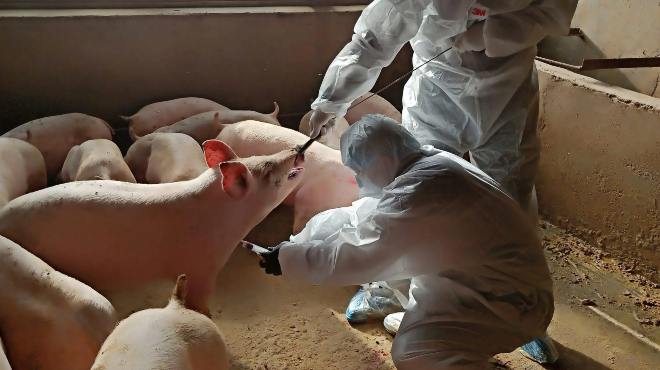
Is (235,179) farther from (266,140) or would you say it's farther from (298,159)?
(266,140)

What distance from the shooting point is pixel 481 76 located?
2.15 metres

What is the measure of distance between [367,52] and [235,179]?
68 cm

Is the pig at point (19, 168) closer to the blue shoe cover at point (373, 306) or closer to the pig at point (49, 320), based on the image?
the pig at point (49, 320)

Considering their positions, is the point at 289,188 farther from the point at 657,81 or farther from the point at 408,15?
the point at 657,81

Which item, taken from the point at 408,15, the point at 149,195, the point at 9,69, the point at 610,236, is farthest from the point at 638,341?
the point at 9,69

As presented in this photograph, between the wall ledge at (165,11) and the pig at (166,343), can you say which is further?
the wall ledge at (165,11)

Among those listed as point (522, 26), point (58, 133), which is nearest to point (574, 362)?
point (522, 26)

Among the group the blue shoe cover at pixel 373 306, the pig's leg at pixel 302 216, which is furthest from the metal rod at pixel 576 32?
the blue shoe cover at pixel 373 306

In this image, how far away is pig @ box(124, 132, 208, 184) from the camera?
2.79 metres

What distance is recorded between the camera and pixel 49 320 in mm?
1841

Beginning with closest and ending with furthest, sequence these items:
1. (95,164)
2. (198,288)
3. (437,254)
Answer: (437,254), (198,288), (95,164)

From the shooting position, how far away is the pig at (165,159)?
2.79 metres

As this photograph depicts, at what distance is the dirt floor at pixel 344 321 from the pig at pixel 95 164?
569mm

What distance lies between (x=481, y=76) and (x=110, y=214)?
4.66 feet
